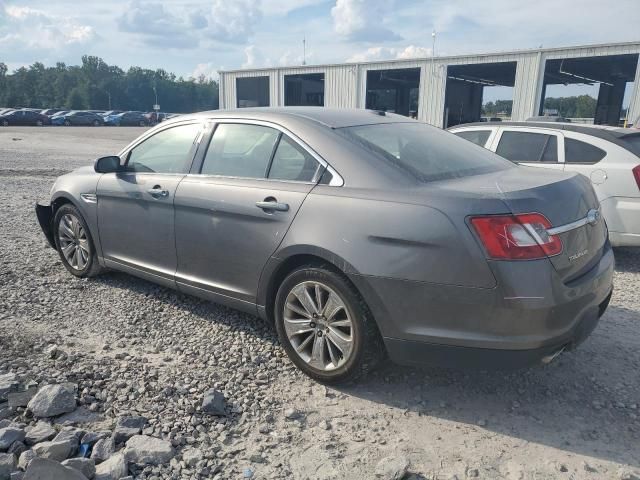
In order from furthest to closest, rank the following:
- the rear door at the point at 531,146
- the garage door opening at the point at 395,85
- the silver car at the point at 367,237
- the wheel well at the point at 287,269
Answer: the garage door opening at the point at 395,85 < the rear door at the point at 531,146 < the wheel well at the point at 287,269 < the silver car at the point at 367,237

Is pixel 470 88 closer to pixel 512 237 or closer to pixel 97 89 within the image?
pixel 512 237

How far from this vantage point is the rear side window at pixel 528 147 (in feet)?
21.1

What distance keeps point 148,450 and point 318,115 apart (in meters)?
2.35

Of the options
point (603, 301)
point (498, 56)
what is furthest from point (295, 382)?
point (498, 56)

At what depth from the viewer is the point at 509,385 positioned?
133 inches

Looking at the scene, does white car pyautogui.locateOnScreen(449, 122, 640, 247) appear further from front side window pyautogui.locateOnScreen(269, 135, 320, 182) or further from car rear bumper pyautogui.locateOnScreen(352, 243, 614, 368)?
front side window pyautogui.locateOnScreen(269, 135, 320, 182)

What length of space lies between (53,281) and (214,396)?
2.93 m

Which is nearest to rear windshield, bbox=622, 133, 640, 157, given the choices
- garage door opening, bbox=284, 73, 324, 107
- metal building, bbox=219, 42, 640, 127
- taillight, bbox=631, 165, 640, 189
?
taillight, bbox=631, 165, 640, 189

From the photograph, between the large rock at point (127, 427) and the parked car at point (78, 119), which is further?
the parked car at point (78, 119)

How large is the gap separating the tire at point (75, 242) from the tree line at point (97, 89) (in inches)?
4003

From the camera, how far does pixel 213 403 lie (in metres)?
3.03

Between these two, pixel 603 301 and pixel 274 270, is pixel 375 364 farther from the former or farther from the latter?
pixel 603 301

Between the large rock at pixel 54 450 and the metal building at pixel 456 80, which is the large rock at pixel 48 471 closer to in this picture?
the large rock at pixel 54 450

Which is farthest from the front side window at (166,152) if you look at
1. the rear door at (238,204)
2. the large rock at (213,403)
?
the large rock at (213,403)
